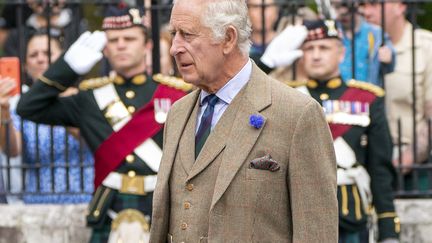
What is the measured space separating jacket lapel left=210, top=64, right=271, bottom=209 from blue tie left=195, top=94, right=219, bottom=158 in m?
0.12

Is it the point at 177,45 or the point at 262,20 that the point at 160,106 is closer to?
the point at 262,20

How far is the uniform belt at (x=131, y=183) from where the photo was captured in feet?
28.0

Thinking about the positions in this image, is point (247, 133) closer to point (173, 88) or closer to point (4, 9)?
point (173, 88)

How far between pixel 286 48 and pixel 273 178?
148 inches

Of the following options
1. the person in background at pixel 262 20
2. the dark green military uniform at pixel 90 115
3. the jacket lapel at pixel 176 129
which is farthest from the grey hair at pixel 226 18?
the person in background at pixel 262 20

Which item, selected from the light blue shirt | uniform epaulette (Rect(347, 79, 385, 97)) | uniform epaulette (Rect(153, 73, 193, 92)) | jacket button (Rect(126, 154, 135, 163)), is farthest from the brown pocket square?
uniform epaulette (Rect(347, 79, 385, 97))

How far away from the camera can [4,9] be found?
31.7ft

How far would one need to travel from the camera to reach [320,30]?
8781 millimetres

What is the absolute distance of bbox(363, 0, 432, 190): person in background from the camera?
9.30 metres

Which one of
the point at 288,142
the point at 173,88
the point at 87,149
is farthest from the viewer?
the point at 87,149

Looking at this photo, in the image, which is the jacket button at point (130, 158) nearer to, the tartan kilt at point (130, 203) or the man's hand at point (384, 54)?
the tartan kilt at point (130, 203)

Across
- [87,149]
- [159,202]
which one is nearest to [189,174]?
[159,202]

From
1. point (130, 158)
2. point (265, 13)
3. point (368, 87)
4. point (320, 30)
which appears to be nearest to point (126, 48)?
point (130, 158)

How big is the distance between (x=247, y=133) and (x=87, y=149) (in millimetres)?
4276
